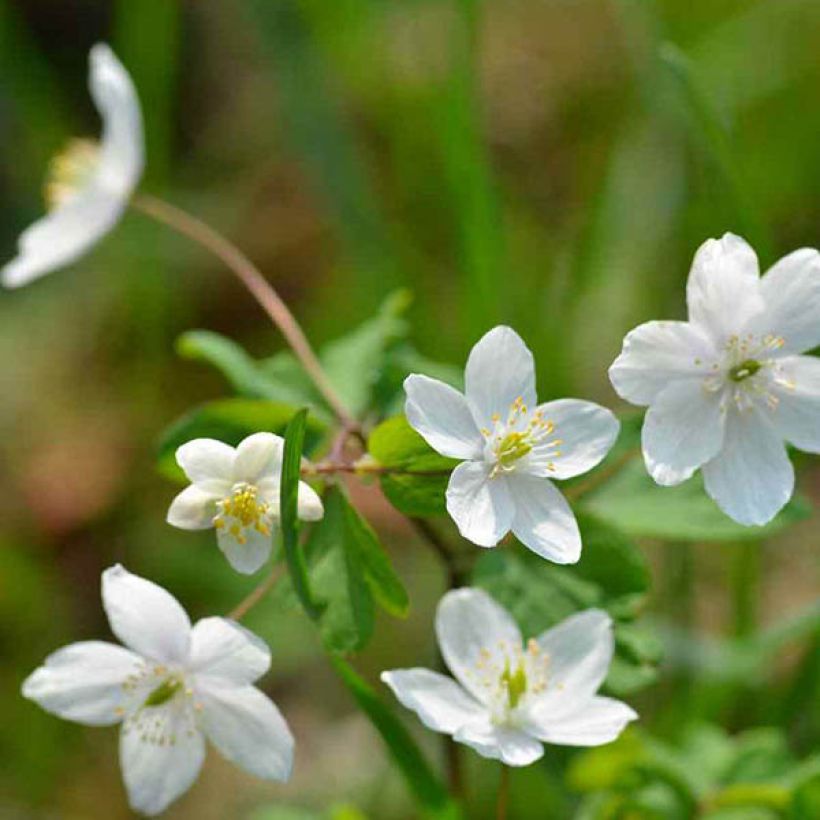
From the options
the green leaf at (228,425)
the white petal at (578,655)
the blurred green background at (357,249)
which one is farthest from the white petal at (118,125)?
the white petal at (578,655)

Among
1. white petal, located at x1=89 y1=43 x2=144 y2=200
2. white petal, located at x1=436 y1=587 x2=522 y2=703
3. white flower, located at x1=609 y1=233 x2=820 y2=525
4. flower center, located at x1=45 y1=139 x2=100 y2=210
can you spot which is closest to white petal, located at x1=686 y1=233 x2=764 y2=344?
white flower, located at x1=609 y1=233 x2=820 y2=525

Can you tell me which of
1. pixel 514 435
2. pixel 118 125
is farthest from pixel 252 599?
pixel 118 125

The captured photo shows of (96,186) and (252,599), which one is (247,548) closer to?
(252,599)

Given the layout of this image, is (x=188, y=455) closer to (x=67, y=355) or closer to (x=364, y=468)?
(x=364, y=468)

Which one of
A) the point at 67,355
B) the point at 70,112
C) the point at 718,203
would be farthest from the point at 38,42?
the point at 718,203

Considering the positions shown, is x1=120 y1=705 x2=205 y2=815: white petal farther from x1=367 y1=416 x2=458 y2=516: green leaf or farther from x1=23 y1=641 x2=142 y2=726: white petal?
x1=367 y1=416 x2=458 y2=516: green leaf

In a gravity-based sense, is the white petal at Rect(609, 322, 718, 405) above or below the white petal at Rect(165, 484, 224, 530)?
above

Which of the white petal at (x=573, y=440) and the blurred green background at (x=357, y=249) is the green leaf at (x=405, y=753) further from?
the blurred green background at (x=357, y=249)
